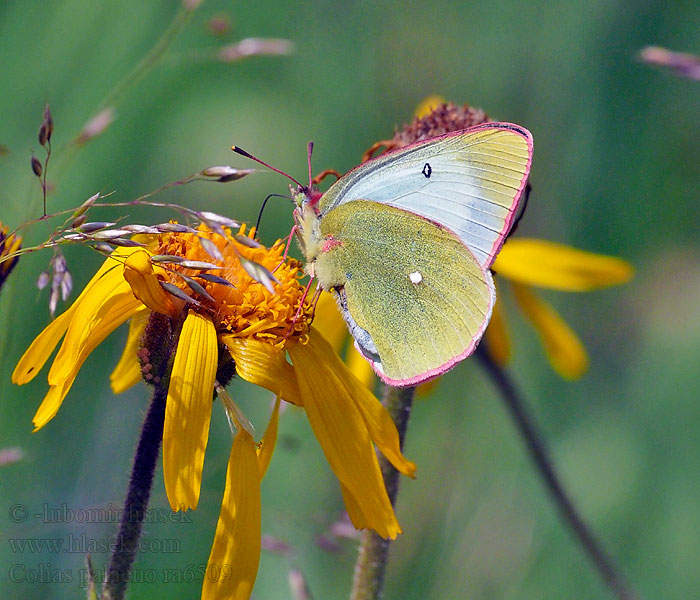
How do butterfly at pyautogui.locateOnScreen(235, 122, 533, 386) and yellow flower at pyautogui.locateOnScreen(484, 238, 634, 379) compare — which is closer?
butterfly at pyautogui.locateOnScreen(235, 122, 533, 386)

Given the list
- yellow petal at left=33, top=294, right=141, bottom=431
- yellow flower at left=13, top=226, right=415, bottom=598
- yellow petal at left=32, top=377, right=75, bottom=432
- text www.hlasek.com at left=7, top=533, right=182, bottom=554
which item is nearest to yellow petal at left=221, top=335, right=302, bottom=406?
yellow flower at left=13, top=226, right=415, bottom=598

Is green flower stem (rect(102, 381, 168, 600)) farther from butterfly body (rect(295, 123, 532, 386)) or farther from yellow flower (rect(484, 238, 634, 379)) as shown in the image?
yellow flower (rect(484, 238, 634, 379))

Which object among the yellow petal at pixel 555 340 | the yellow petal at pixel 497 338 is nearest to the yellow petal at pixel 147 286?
the yellow petal at pixel 497 338

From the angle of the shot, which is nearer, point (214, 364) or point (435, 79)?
point (214, 364)

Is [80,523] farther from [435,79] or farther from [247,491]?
[435,79]

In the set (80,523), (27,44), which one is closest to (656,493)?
(80,523)

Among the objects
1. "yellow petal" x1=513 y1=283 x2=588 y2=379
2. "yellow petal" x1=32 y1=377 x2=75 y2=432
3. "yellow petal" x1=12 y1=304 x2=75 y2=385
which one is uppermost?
"yellow petal" x1=12 y1=304 x2=75 y2=385

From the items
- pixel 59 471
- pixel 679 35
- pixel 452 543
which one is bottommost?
pixel 452 543
